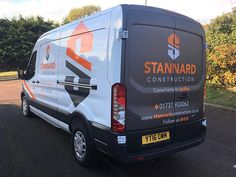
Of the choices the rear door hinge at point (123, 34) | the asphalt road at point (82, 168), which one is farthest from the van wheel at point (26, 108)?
the rear door hinge at point (123, 34)

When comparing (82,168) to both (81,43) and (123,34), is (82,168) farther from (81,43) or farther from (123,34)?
(123,34)

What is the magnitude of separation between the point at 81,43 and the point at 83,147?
1659 mm

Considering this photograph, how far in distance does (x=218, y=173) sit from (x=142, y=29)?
7.91 ft

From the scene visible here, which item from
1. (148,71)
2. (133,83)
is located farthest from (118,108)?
(148,71)

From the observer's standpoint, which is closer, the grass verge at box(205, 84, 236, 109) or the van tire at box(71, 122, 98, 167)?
the van tire at box(71, 122, 98, 167)

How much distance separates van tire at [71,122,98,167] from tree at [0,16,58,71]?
27899 mm

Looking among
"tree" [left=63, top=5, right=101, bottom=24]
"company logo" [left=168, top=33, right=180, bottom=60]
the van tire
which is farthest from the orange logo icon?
"tree" [left=63, top=5, right=101, bottom=24]

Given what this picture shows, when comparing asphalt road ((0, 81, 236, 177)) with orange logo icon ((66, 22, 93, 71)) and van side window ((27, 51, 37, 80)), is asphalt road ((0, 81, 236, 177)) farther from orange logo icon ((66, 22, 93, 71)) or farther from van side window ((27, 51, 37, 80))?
orange logo icon ((66, 22, 93, 71))

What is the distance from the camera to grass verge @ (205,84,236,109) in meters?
9.68

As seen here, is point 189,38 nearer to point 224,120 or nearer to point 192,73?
point 192,73

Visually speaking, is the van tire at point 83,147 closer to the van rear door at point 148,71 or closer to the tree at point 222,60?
the van rear door at point 148,71

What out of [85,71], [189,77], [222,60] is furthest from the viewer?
[222,60]

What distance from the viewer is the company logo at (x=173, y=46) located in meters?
4.27

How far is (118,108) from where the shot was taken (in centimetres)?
385
